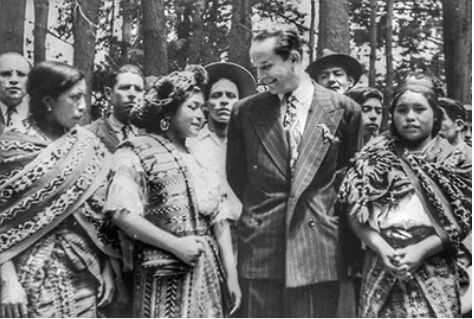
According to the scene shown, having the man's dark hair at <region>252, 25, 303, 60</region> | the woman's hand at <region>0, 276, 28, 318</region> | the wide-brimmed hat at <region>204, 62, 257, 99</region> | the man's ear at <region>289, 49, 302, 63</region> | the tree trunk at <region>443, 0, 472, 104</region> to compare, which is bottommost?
the woman's hand at <region>0, 276, 28, 318</region>

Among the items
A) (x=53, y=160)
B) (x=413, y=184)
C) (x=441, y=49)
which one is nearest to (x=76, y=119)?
(x=53, y=160)

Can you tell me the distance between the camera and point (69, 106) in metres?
4.95

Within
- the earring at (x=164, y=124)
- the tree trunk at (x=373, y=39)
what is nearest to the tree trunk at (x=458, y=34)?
the tree trunk at (x=373, y=39)

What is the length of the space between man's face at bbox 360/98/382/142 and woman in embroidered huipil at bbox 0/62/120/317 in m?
1.55

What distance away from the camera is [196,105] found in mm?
4992

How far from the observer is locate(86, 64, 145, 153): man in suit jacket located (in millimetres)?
5109

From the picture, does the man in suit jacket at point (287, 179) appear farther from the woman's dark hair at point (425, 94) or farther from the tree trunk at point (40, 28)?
the tree trunk at point (40, 28)

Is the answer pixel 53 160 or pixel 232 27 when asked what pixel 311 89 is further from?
pixel 53 160

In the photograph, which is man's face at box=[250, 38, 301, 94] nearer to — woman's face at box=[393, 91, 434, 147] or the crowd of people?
the crowd of people

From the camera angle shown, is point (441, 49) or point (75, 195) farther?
point (441, 49)

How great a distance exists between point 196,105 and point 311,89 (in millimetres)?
693

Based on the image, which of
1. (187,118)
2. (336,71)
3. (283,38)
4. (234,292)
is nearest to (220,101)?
(187,118)

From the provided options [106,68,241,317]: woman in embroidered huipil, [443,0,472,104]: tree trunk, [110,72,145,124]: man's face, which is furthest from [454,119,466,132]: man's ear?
[110,72,145,124]: man's face

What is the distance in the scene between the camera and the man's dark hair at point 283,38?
17.0 ft
